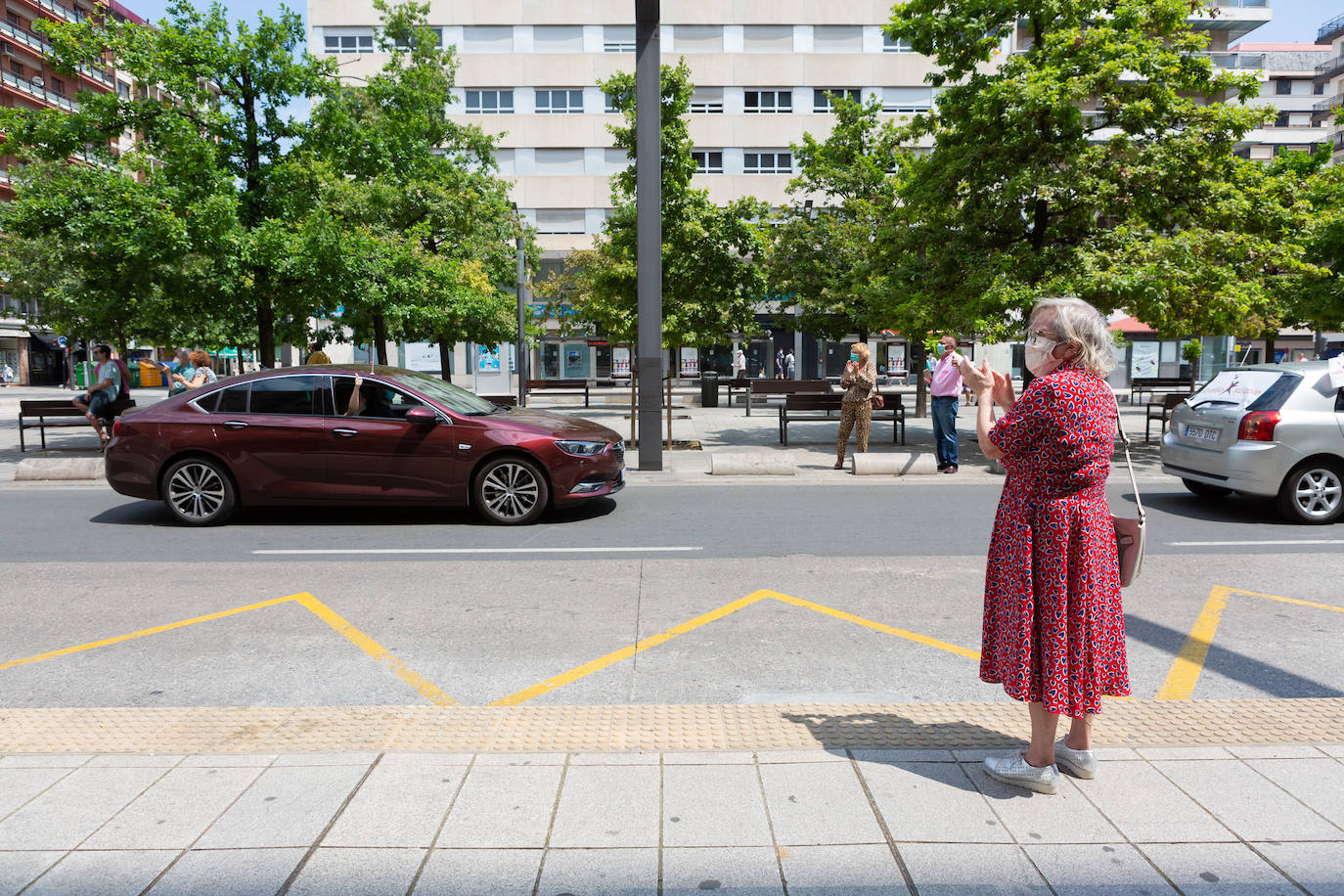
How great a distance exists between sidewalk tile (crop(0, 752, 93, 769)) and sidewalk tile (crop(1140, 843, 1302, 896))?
3.81 metres

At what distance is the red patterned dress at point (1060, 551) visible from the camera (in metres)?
3.06

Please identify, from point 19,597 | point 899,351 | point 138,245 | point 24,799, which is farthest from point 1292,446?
point 899,351

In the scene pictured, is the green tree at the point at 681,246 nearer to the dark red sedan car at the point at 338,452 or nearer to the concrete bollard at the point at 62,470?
the dark red sedan car at the point at 338,452

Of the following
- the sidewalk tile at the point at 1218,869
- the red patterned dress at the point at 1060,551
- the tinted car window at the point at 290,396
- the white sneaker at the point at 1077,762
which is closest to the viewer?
the sidewalk tile at the point at 1218,869

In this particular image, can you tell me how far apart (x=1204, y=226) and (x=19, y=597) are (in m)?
15.6

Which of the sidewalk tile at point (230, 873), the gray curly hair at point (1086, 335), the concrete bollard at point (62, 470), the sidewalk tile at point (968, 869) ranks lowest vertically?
the sidewalk tile at point (968, 869)

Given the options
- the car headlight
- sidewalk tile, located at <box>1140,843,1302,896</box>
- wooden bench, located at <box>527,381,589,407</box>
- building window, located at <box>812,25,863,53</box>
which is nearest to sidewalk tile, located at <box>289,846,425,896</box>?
sidewalk tile, located at <box>1140,843,1302,896</box>

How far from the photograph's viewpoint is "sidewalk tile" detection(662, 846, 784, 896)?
2652 mm

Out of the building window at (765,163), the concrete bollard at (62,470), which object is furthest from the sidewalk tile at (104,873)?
the building window at (765,163)

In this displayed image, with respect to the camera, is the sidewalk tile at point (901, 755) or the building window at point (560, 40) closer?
the sidewalk tile at point (901, 755)

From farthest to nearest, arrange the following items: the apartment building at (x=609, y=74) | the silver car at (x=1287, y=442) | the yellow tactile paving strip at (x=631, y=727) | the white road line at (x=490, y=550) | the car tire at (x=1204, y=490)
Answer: the apartment building at (x=609, y=74) → the car tire at (x=1204, y=490) → the silver car at (x=1287, y=442) → the white road line at (x=490, y=550) → the yellow tactile paving strip at (x=631, y=727)

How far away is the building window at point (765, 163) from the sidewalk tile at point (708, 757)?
40404 mm

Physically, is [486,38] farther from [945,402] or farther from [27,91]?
[945,402]

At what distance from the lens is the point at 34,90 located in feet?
182
